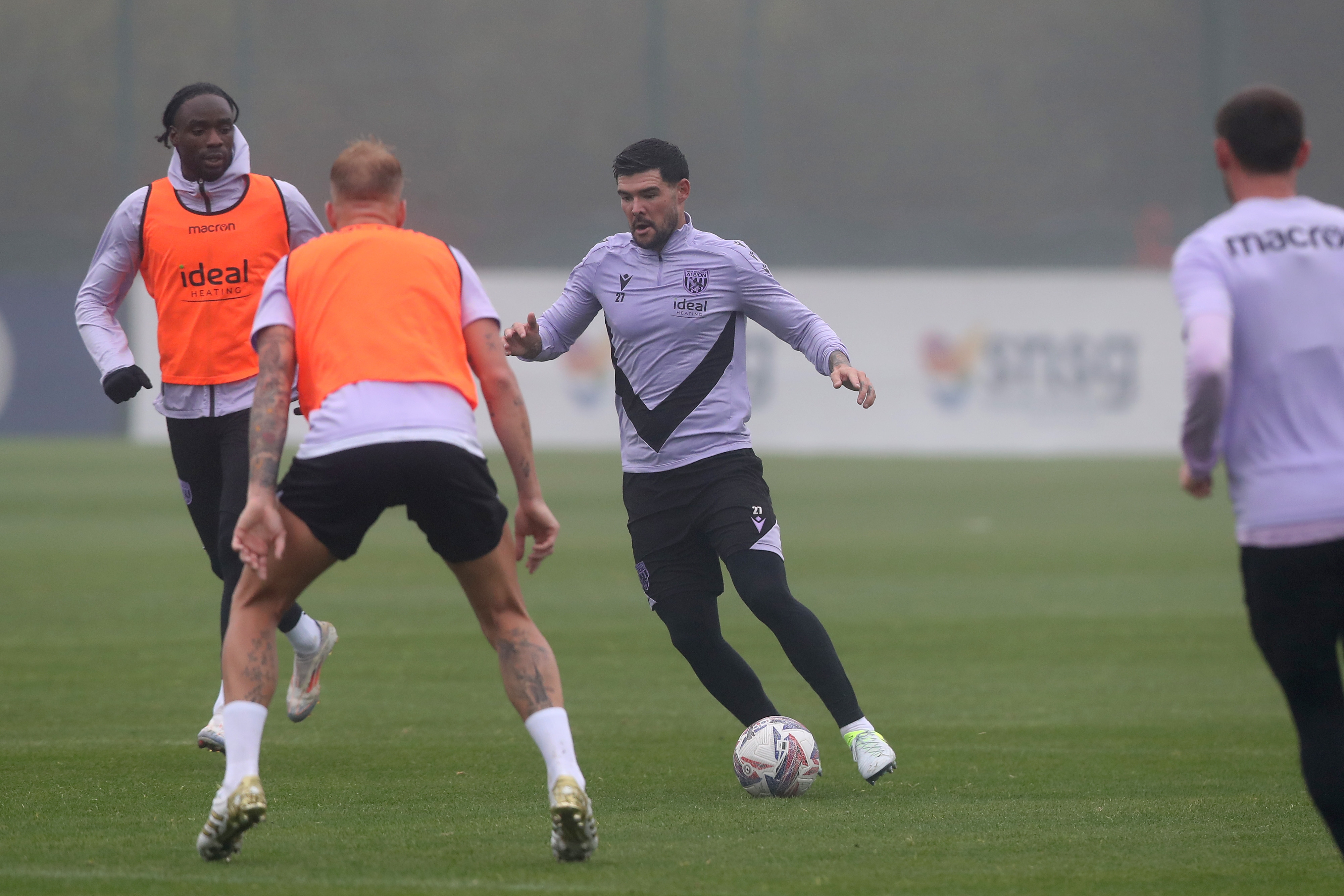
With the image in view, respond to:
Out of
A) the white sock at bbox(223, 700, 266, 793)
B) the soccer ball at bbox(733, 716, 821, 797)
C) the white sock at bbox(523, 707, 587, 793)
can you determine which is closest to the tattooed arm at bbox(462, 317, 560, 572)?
the white sock at bbox(523, 707, 587, 793)

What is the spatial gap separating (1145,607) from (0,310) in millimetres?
22761

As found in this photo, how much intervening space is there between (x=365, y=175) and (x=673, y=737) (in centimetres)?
355

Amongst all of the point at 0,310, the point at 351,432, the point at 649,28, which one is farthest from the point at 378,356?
the point at 649,28

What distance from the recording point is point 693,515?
6668 millimetres

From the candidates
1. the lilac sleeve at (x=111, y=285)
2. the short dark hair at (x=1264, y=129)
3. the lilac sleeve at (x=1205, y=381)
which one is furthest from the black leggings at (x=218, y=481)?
the short dark hair at (x=1264, y=129)

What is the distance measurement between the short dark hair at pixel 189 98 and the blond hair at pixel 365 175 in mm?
1772

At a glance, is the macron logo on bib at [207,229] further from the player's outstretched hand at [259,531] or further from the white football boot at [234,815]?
the white football boot at [234,815]

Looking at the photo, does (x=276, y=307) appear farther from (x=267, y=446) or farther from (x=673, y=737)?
(x=673, y=737)

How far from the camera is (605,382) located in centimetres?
2841

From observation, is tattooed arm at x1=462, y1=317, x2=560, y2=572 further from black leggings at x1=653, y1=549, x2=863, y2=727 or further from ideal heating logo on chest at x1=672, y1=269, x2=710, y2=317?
ideal heating logo on chest at x1=672, y1=269, x2=710, y2=317

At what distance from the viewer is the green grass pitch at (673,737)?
525cm

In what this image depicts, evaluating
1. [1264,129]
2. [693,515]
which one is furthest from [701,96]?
[1264,129]

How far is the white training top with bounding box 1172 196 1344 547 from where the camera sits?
4422 mm

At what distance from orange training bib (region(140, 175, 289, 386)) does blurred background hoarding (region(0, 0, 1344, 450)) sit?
93.8ft
